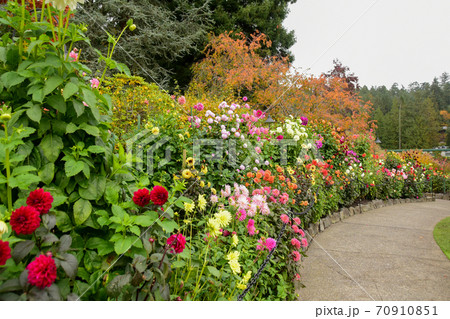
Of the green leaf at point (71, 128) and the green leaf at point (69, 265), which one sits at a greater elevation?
the green leaf at point (71, 128)

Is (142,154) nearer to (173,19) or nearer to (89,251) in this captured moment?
(89,251)

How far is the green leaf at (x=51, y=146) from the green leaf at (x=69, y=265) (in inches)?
16.9

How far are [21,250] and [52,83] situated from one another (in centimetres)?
66

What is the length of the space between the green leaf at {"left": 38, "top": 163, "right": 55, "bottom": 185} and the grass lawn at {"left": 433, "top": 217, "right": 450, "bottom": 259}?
12.9 feet

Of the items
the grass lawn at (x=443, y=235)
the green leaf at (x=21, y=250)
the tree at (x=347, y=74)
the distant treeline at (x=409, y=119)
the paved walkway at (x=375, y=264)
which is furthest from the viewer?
the distant treeline at (x=409, y=119)

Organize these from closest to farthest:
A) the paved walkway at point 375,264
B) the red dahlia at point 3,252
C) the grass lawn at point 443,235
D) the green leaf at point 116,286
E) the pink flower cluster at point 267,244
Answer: the red dahlia at point 3,252 → the green leaf at point 116,286 → the pink flower cluster at point 267,244 → the paved walkway at point 375,264 → the grass lawn at point 443,235

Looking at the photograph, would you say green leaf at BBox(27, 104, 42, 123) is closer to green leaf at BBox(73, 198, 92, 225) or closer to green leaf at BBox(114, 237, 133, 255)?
green leaf at BBox(73, 198, 92, 225)

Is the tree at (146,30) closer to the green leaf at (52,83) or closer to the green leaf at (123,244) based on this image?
the green leaf at (52,83)

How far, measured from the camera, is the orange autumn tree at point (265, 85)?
8.33m

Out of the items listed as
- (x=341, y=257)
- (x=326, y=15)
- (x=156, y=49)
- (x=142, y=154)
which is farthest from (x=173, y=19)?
(x=341, y=257)

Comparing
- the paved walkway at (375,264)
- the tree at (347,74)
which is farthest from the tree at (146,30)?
the paved walkway at (375,264)

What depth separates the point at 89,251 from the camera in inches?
46.4

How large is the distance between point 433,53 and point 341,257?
2.63m

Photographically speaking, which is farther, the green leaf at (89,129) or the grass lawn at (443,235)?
the grass lawn at (443,235)
